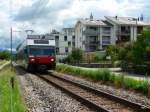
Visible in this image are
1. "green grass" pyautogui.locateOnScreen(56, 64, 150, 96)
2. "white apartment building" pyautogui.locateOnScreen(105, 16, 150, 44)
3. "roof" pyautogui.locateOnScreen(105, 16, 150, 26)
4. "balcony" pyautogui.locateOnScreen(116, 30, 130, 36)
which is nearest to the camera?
"green grass" pyautogui.locateOnScreen(56, 64, 150, 96)

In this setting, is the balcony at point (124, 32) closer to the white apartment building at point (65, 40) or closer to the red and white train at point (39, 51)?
the white apartment building at point (65, 40)

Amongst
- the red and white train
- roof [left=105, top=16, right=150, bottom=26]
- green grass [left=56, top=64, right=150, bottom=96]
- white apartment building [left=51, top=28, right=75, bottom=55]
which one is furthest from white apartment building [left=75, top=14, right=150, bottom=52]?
green grass [left=56, top=64, right=150, bottom=96]

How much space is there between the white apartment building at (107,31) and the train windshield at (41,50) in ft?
221

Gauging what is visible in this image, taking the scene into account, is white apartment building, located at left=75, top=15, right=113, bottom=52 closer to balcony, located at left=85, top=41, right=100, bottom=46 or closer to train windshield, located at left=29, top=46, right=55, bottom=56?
balcony, located at left=85, top=41, right=100, bottom=46

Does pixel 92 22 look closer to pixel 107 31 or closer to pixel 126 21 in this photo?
pixel 107 31

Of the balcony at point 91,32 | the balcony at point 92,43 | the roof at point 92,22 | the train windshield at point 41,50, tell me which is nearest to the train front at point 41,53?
the train windshield at point 41,50

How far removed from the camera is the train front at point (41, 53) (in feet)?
124

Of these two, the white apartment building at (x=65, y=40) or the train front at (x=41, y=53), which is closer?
the train front at (x=41, y=53)

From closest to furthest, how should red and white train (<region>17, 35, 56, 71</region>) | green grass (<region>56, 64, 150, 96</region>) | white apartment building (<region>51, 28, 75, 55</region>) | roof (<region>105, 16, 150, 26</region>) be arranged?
1. green grass (<region>56, 64, 150, 96</region>)
2. red and white train (<region>17, 35, 56, 71</region>)
3. roof (<region>105, 16, 150, 26</region>)
4. white apartment building (<region>51, 28, 75, 55</region>)

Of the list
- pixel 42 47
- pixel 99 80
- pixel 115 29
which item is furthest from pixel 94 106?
pixel 115 29

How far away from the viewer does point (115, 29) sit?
107 m

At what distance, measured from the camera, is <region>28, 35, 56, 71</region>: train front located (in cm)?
3791

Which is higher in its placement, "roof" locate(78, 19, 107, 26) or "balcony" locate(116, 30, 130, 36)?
"roof" locate(78, 19, 107, 26)

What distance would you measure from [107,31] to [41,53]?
73.0 meters
